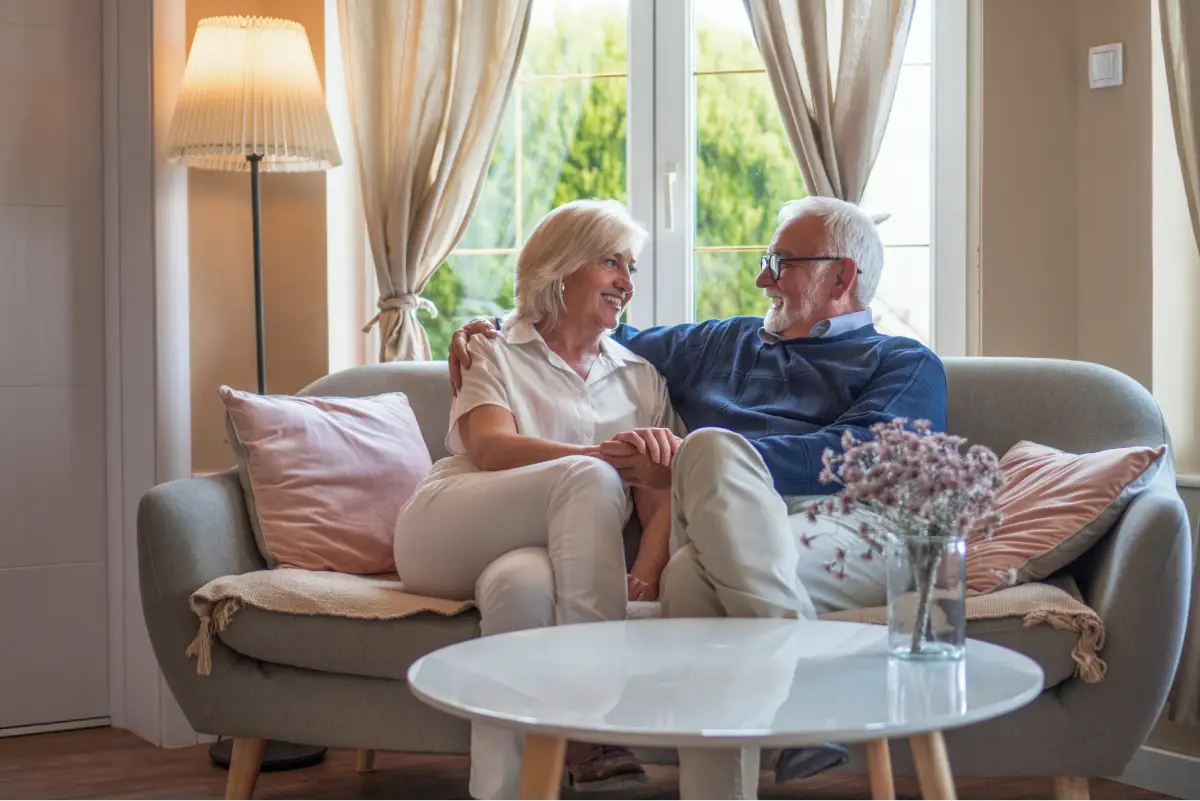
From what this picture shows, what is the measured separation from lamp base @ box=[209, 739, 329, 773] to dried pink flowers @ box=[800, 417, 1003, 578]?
5.90 feet

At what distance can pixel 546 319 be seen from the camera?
278cm

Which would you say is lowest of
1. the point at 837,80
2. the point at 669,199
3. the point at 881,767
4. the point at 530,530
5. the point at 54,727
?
the point at 54,727

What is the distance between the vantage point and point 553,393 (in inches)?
106

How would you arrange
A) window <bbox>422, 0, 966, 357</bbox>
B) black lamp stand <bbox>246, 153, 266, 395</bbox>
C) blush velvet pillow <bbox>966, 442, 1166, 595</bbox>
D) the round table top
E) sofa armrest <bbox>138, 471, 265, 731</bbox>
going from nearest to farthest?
the round table top → blush velvet pillow <bbox>966, 442, 1166, 595</bbox> → sofa armrest <bbox>138, 471, 265, 731</bbox> → black lamp stand <bbox>246, 153, 266, 395</bbox> → window <bbox>422, 0, 966, 357</bbox>

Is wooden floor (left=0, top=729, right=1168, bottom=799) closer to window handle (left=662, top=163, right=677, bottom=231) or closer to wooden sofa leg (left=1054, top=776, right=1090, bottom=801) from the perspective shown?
wooden sofa leg (left=1054, top=776, right=1090, bottom=801)

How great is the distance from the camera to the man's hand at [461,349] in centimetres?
268

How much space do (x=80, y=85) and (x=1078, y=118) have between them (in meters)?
2.44

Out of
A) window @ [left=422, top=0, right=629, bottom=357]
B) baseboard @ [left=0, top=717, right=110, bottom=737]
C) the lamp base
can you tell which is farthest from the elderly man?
baseboard @ [left=0, top=717, right=110, bottom=737]

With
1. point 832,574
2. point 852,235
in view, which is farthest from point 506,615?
point 852,235

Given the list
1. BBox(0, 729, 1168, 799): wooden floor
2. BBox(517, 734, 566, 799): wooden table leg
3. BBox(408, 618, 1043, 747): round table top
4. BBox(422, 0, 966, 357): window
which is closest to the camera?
BBox(408, 618, 1043, 747): round table top

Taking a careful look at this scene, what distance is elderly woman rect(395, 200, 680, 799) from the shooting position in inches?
85.2

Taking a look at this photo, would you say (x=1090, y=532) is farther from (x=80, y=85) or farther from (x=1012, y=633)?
(x=80, y=85)

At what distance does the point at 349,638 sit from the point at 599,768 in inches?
19.4

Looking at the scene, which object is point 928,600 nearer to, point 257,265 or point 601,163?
point 257,265
